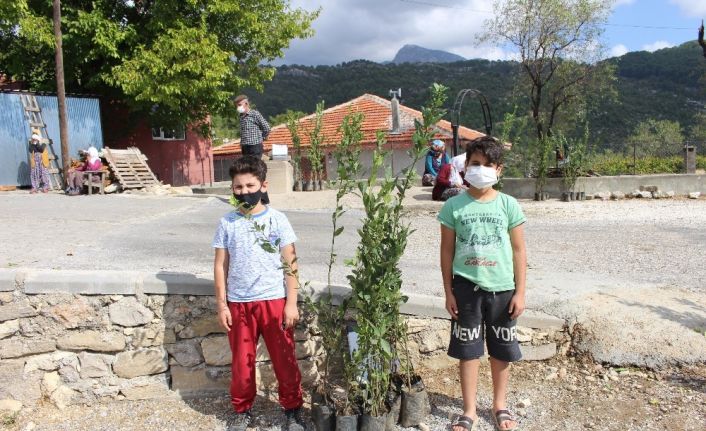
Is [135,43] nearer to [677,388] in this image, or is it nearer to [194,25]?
[194,25]

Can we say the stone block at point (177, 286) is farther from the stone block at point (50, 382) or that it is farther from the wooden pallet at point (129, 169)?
the wooden pallet at point (129, 169)

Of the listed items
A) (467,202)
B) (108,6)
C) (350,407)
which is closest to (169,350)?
(350,407)

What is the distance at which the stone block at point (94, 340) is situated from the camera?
145 inches

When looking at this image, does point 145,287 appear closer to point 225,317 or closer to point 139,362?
point 139,362

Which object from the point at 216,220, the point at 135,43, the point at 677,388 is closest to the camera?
the point at 677,388

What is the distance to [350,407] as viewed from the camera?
3.07 meters

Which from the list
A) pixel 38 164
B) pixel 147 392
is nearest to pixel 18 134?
pixel 38 164

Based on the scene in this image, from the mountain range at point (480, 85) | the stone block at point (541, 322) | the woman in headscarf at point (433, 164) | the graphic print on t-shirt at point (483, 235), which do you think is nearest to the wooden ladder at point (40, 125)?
the woman in headscarf at point (433, 164)

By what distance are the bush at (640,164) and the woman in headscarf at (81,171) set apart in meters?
13.6

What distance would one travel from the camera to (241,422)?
3205 millimetres

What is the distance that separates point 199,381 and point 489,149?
2.58 meters

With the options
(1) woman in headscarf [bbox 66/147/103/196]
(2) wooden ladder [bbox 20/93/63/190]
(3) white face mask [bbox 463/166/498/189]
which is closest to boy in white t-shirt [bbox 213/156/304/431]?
(3) white face mask [bbox 463/166/498/189]

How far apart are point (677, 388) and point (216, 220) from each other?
6377mm

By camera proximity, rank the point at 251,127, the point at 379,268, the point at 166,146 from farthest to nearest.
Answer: the point at 166,146
the point at 251,127
the point at 379,268
